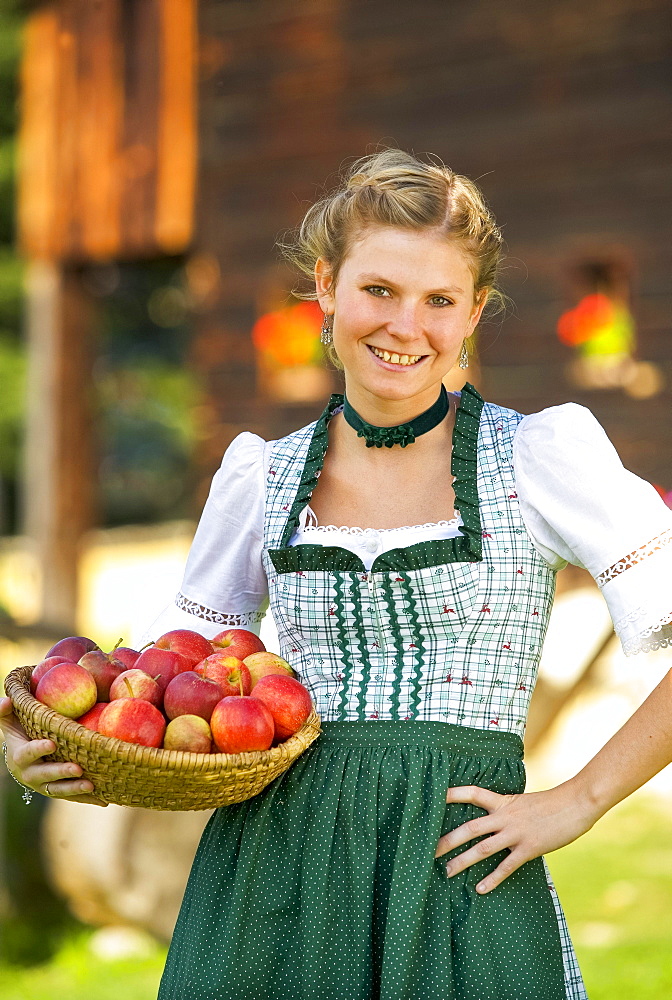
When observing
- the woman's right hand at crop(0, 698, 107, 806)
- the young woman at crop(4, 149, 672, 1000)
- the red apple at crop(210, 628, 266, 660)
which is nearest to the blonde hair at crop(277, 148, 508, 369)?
the young woman at crop(4, 149, 672, 1000)

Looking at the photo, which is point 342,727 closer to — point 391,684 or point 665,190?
point 391,684

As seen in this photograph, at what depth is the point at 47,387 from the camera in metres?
8.99

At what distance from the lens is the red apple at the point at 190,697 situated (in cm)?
165

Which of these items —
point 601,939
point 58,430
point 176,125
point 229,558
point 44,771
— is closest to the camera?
point 44,771

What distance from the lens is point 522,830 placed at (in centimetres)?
167

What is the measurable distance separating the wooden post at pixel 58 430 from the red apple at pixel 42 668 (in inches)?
287

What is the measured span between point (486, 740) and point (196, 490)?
6474mm

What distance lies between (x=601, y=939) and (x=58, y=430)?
20.5ft

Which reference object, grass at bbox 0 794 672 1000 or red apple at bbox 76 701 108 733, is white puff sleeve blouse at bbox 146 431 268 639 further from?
grass at bbox 0 794 672 1000

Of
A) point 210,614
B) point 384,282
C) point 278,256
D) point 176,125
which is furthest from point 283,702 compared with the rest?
A: point 176,125

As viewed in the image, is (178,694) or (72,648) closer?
(178,694)

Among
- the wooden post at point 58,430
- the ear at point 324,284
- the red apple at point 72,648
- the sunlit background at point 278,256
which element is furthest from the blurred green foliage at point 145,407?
the red apple at point 72,648

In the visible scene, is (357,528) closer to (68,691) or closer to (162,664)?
(162,664)

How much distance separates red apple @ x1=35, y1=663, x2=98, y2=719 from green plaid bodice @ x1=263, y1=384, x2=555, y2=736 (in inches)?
14.0
